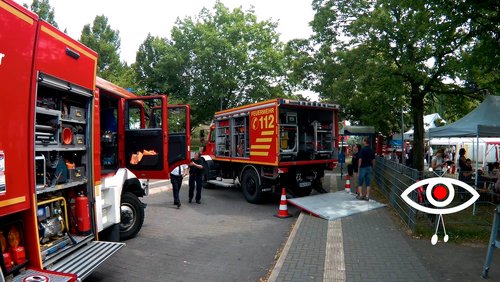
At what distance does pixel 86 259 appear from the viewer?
4352mm

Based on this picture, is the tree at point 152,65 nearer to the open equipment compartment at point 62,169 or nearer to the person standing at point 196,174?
the person standing at point 196,174

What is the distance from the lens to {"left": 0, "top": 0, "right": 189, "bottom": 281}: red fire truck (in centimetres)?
325

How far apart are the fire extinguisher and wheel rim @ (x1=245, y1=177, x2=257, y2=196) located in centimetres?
647

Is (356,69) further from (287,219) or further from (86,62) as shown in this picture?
(86,62)

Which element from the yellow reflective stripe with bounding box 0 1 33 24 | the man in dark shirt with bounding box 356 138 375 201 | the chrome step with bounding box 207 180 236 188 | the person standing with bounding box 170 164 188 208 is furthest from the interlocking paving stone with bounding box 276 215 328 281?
the chrome step with bounding box 207 180 236 188

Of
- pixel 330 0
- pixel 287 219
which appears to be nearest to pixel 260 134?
pixel 287 219

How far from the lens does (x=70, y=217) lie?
15.6 feet

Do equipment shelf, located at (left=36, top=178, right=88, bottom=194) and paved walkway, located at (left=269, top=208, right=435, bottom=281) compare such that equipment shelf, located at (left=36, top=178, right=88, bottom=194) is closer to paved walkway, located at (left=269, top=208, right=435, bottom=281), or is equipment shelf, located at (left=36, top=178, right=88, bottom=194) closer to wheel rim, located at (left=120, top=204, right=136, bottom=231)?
A: wheel rim, located at (left=120, top=204, right=136, bottom=231)

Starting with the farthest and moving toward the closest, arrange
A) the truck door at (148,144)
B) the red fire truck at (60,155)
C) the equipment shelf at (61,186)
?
the truck door at (148,144)
the equipment shelf at (61,186)
the red fire truck at (60,155)

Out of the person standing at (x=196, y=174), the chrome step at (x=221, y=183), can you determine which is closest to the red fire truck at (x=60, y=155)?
the person standing at (x=196, y=174)

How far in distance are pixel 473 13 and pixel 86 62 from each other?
717 cm

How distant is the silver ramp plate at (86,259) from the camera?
3.97 m

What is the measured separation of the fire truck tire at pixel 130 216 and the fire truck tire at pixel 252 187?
4383mm

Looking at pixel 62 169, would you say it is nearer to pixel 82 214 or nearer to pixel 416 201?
pixel 82 214
